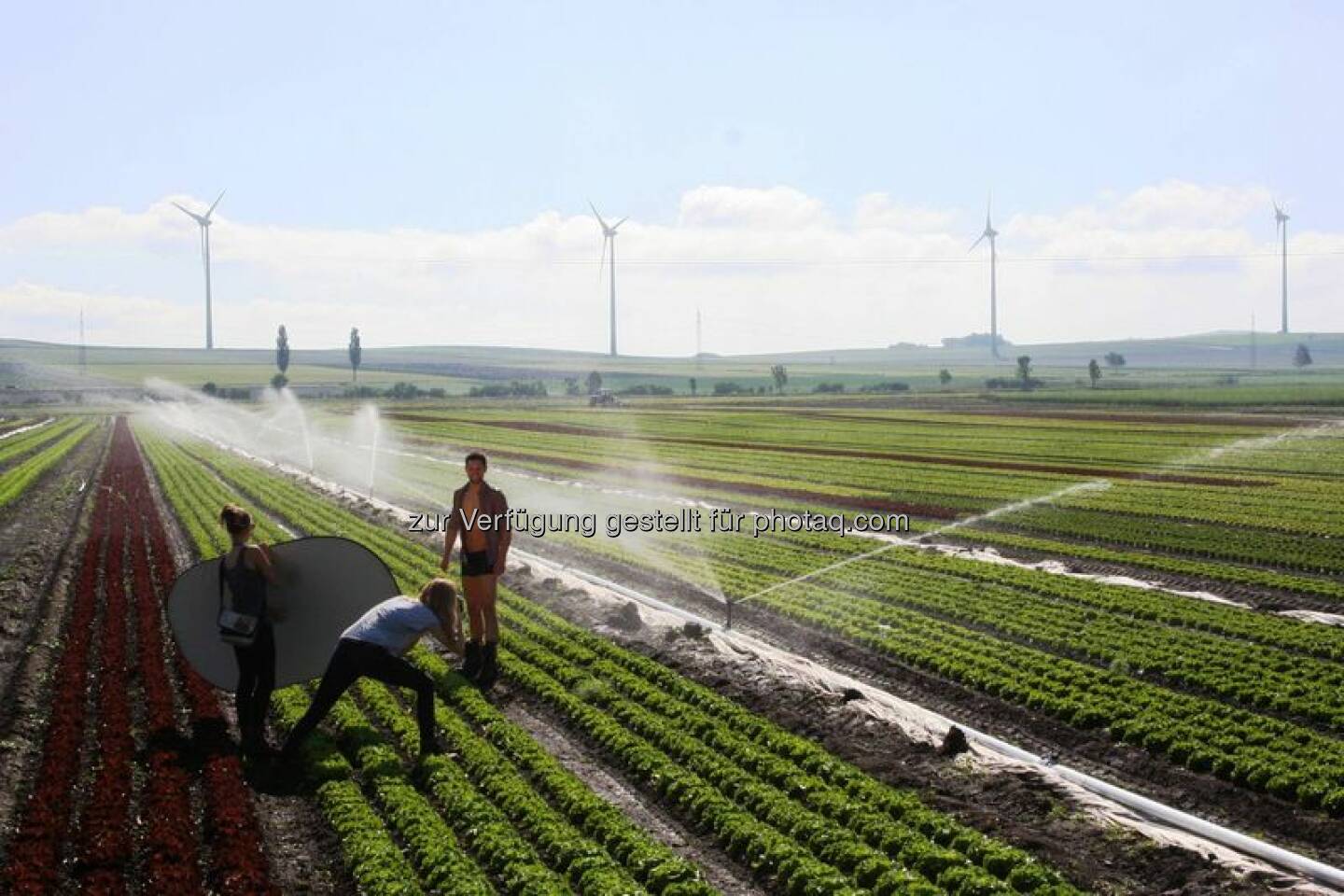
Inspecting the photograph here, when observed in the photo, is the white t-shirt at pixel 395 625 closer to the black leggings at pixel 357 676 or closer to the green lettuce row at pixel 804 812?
the black leggings at pixel 357 676

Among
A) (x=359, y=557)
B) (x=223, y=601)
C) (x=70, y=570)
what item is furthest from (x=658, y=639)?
(x=70, y=570)

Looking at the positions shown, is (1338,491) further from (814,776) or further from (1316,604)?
(814,776)

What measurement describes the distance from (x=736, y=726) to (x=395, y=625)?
12.3 feet

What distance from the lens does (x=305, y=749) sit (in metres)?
12.9

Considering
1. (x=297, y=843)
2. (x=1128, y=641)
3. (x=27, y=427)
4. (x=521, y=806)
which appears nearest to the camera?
(x=297, y=843)

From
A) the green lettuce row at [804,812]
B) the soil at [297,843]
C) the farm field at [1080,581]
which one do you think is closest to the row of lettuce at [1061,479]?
the farm field at [1080,581]

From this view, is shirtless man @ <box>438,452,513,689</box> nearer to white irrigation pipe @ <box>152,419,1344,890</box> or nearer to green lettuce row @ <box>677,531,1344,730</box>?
white irrigation pipe @ <box>152,419,1344,890</box>

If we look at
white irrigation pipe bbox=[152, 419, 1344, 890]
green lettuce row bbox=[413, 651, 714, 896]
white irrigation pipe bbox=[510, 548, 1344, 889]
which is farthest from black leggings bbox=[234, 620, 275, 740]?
white irrigation pipe bbox=[510, 548, 1344, 889]

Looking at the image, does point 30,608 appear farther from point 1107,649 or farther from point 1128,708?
point 1128,708

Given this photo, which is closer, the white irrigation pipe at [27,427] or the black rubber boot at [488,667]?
the black rubber boot at [488,667]

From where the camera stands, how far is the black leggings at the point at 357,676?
11977mm

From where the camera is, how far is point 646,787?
11.9m

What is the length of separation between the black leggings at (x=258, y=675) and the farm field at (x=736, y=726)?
530 mm

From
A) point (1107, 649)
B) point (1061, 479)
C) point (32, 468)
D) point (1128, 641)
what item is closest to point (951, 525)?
point (1061, 479)
